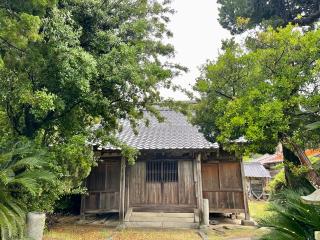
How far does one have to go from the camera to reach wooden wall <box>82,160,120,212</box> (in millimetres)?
12305

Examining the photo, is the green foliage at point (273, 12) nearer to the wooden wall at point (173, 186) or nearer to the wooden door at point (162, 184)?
the wooden wall at point (173, 186)

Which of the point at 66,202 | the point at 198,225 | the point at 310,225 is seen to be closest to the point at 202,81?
the point at 310,225

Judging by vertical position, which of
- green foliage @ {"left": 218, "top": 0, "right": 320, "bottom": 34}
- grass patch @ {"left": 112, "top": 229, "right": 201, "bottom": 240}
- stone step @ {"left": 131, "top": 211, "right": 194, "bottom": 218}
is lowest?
grass patch @ {"left": 112, "top": 229, "right": 201, "bottom": 240}

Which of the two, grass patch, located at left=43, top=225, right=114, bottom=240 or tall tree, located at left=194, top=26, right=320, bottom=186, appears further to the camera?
grass patch, located at left=43, top=225, right=114, bottom=240

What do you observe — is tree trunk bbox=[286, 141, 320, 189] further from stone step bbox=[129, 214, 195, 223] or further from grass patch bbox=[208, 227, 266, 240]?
stone step bbox=[129, 214, 195, 223]

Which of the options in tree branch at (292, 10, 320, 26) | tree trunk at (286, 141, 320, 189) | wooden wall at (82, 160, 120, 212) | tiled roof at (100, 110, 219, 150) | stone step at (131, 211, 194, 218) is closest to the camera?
tree trunk at (286, 141, 320, 189)

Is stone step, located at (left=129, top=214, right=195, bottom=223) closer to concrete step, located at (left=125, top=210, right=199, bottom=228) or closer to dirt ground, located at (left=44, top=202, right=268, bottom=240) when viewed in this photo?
concrete step, located at (left=125, top=210, right=199, bottom=228)

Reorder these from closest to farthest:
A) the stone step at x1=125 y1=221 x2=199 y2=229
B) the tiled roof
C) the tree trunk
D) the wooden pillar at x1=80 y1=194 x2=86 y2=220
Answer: the tree trunk
the stone step at x1=125 y1=221 x2=199 y2=229
the tiled roof
the wooden pillar at x1=80 y1=194 x2=86 y2=220

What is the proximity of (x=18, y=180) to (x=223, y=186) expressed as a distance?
9.19 meters

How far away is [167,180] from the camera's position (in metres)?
12.4

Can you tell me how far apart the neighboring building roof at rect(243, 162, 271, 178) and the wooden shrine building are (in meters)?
16.4

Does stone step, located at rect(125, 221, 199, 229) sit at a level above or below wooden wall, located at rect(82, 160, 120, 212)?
below

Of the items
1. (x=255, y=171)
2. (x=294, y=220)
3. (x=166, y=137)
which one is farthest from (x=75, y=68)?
(x=255, y=171)

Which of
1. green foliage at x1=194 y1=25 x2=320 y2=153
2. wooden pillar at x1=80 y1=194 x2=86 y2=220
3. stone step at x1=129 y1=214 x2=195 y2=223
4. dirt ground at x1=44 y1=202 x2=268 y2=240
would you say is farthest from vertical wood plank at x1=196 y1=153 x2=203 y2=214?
wooden pillar at x1=80 y1=194 x2=86 y2=220
